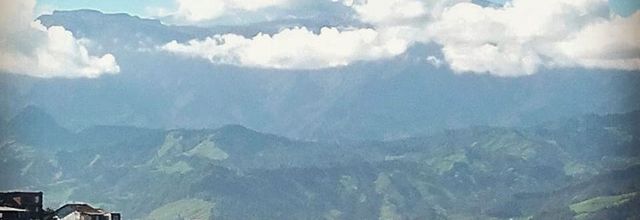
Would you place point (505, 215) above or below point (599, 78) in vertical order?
below

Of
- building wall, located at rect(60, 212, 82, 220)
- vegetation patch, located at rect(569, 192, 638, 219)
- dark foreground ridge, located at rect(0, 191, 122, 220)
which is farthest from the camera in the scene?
building wall, located at rect(60, 212, 82, 220)

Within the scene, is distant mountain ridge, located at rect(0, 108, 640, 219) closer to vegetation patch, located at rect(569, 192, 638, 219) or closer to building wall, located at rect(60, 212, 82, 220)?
vegetation patch, located at rect(569, 192, 638, 219)

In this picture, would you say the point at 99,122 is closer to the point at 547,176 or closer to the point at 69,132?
the point at 69,132

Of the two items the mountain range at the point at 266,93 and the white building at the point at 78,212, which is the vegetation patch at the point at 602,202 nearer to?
the mountain range at the point at 266,93

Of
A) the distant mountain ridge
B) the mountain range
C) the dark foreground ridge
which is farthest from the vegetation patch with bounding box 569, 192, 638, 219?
the dark foreground ridge

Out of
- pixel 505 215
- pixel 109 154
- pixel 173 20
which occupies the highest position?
pixel 173 20

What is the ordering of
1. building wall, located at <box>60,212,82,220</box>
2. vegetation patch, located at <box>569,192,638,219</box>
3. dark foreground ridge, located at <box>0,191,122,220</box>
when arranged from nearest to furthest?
vegetation patch, located at <box>569,192,638,219</box> < dark foreground ridge, located at <box>0,191,122,220</box> < building wall, located at <box>60,212,82,220</box>

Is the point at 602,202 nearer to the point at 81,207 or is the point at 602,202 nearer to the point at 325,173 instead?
the point at 325,173

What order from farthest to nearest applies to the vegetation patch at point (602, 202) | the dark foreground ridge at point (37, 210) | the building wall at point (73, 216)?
the building wall at point (73, 216)
the dark foreground ridge at point (37, 210)
the vegetation patch at point (602, 202)

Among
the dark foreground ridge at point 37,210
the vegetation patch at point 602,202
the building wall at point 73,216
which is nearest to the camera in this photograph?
the vegetation patch at point 602,202

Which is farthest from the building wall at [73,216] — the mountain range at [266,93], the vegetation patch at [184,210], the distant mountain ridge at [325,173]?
the mountain range at [266,93]

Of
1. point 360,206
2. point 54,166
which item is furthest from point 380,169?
point 54,166

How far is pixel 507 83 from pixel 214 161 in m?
2.63

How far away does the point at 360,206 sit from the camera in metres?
12.2
